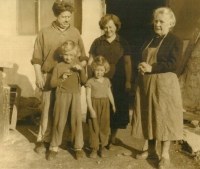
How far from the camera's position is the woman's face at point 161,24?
257cm

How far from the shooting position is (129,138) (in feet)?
12.0

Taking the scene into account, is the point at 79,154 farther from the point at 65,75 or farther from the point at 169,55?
the point at 169,55

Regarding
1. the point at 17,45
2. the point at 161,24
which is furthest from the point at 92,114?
the point at 17,45

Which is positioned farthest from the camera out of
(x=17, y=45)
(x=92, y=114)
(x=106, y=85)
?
(x=17, y=45)

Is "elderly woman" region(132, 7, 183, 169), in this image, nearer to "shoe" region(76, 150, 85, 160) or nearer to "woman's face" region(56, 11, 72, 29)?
"shoe" region(76, 150, 85, 160)

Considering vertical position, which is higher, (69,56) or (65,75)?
(69,56)

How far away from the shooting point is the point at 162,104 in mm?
2643

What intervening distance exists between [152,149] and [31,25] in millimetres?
3262

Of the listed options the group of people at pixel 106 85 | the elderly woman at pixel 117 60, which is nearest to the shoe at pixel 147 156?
the group of people at pixel 106 85

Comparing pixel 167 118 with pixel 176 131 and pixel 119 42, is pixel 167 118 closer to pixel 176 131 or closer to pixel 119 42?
pixel 176 131

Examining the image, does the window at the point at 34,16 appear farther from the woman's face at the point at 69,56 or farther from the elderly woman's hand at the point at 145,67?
the elderly woman's hand at the point at 145,67

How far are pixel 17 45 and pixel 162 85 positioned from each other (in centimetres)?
315

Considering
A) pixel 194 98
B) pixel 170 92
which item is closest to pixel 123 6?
pixel 194 98

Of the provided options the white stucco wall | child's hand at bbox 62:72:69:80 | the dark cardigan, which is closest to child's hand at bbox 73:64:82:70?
child's hand at bbox 62:72:69:80
